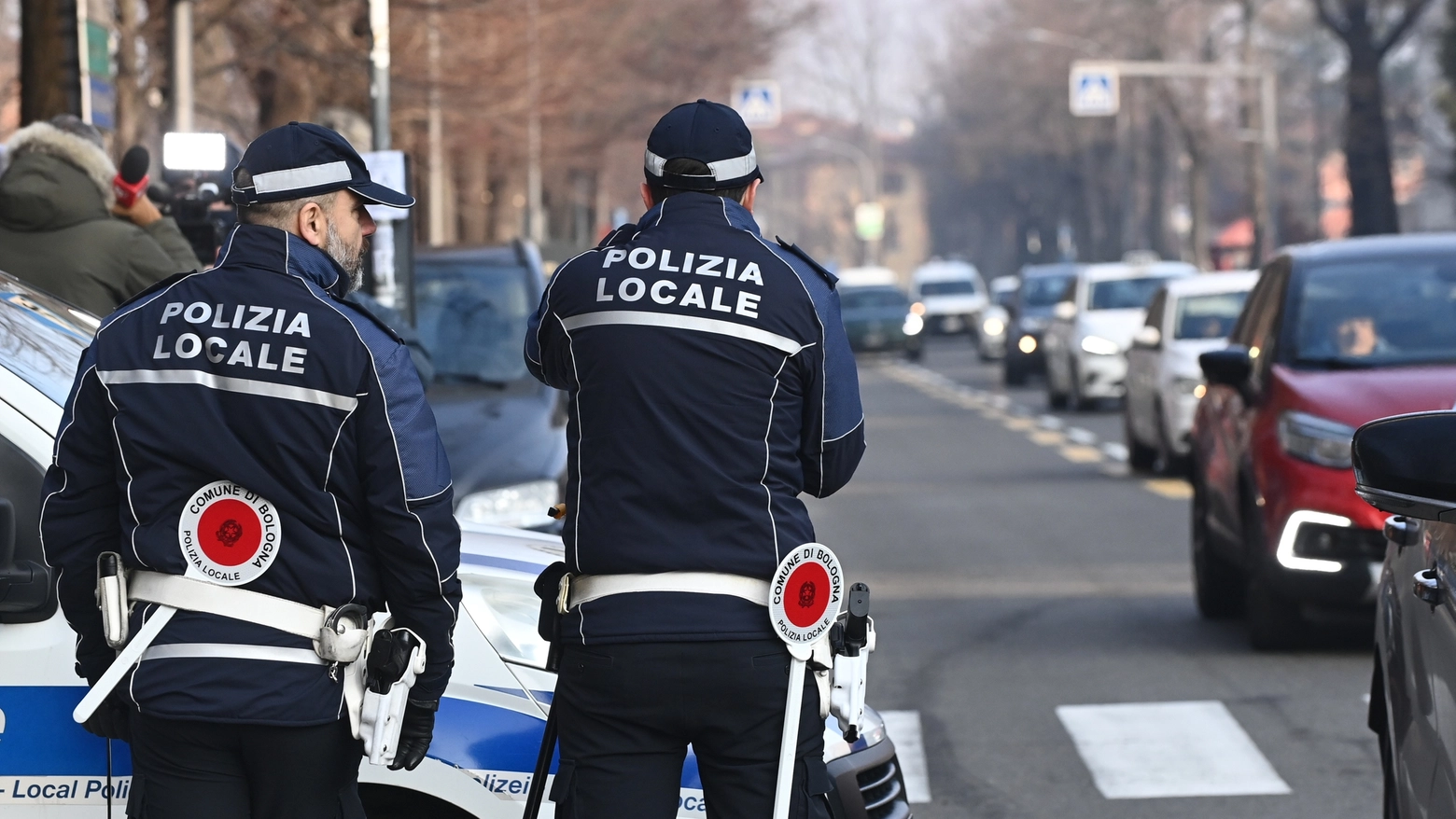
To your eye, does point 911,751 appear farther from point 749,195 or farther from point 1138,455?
point 1138,455

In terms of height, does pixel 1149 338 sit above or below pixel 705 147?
below

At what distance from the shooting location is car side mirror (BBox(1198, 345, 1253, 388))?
9523 mm

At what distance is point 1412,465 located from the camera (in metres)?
3.41

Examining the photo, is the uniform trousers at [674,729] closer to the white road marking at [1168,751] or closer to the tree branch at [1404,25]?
the white road marking at [1168,751]

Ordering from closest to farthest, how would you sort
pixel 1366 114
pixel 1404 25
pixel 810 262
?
pixel 810 262 → pixel 1404 25 → pixel 1366 114

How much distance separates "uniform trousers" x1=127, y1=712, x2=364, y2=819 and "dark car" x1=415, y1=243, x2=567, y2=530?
4.76 meters

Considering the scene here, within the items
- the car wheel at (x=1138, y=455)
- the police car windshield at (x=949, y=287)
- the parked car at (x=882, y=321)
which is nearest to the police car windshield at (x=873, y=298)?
the parked car at (x=882, y=321)

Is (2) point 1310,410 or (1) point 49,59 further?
(1) point 49,59

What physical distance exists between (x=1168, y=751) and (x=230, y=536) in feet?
14.6

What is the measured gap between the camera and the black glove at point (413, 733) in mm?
3908

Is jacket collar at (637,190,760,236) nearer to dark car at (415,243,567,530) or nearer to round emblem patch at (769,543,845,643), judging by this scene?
round emblem patch at (769,543,845,643)

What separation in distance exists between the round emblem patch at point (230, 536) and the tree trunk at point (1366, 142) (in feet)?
128

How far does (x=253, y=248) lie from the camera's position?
389 cm

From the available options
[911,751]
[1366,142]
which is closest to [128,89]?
[911,751]
